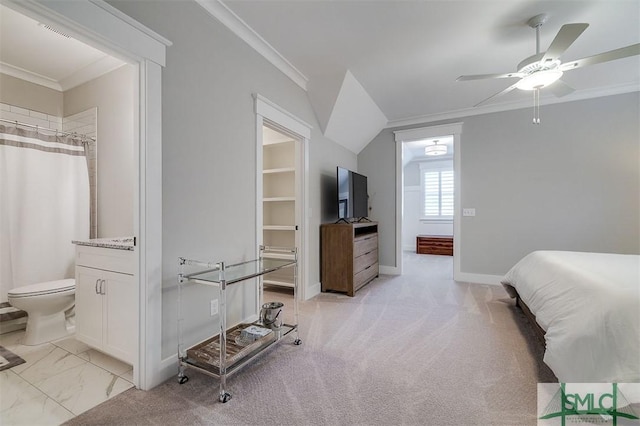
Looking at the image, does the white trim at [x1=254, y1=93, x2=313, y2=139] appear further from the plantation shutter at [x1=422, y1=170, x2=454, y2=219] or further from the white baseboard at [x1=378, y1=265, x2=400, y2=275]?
the plantation shutter at [x1=422, y1=170, x2=454, y2=219]

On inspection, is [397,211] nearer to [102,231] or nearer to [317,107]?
[317,107]

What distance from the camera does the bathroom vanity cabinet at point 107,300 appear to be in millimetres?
1746

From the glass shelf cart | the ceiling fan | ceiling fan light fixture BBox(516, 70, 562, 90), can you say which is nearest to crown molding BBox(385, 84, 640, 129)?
the ceiling fan

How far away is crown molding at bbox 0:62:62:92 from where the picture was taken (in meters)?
2.65

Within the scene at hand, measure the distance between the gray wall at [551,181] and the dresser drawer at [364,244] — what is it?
1349mm

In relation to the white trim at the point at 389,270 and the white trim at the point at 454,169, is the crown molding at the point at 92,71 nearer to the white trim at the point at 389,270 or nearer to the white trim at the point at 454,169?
the white trim at the point at 454,169

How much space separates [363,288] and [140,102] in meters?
3.35

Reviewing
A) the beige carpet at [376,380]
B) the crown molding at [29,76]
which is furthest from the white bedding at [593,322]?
the crown molding at [29,76]

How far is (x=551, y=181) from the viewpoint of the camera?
389 cm

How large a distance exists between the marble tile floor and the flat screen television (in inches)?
109

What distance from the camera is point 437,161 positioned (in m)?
7.73

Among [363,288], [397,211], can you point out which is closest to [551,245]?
[397,211]

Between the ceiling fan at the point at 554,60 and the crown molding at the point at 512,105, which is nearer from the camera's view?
the ceiling fan at the point at 554,60

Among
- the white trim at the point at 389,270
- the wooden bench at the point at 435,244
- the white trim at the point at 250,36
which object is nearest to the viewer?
the white trim at the point at 250,36
